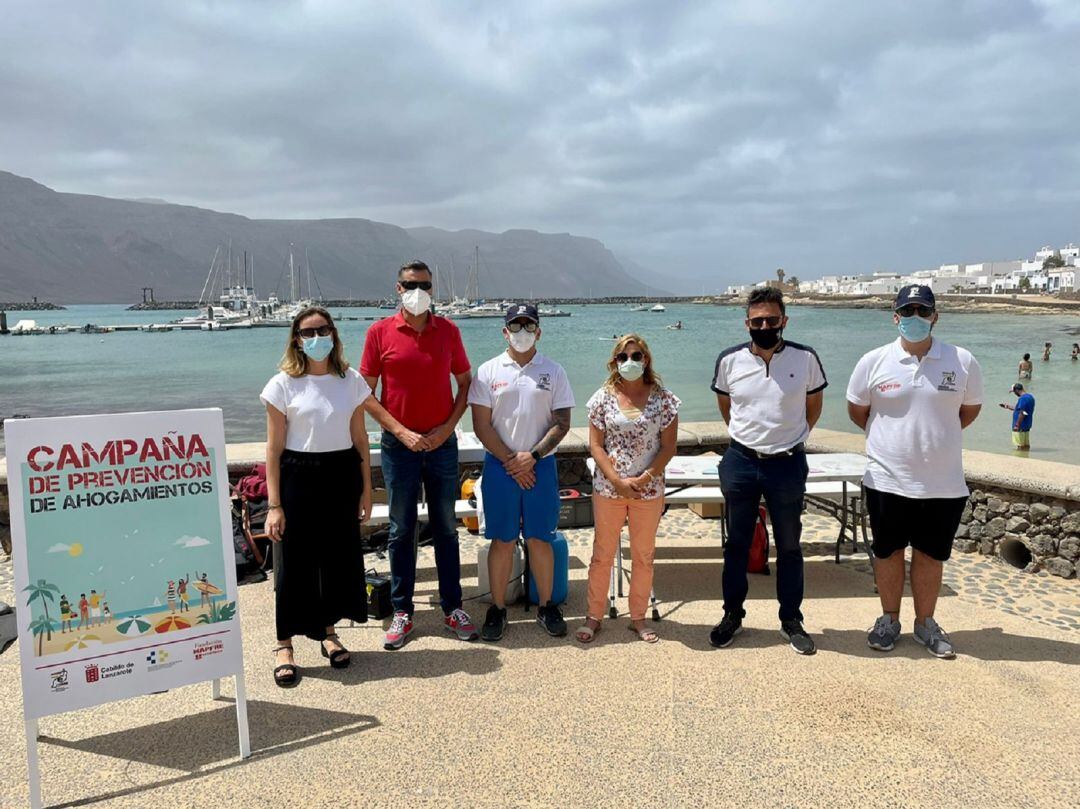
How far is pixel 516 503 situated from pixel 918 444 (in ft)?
7.06

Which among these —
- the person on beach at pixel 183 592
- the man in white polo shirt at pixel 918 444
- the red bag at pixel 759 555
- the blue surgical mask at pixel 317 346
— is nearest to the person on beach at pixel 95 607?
the person on beach at pixel 183 592

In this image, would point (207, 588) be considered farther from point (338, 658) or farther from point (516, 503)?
point (516, 503)

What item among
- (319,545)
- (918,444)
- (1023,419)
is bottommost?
(1023,419)

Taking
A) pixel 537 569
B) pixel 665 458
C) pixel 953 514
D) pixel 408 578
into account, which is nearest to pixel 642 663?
pixel 537 569

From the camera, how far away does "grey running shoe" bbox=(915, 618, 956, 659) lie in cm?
379

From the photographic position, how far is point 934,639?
3869 millimetres

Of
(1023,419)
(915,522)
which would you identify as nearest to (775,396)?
(915,522)

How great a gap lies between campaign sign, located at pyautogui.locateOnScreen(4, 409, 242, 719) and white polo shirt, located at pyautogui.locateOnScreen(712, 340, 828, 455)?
263 centimetres

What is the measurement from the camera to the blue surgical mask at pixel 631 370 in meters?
3.92

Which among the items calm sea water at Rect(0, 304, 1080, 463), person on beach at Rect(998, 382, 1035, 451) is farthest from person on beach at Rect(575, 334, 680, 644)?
calm sea water at Rect(0, 304, 1080, 463)

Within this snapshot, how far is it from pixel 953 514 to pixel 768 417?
1049 millimetres

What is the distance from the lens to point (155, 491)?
2967mm

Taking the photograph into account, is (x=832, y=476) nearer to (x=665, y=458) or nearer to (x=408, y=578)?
(x=665, y=458)

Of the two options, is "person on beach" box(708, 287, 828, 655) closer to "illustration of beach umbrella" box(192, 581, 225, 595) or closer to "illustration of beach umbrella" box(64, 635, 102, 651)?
"illustration of beach umbrella" box(192, 581, 225, 595)
